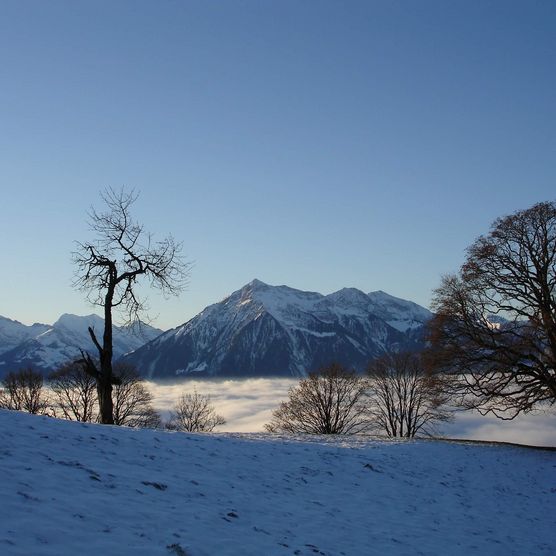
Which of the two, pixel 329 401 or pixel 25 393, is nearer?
pixel 329 401

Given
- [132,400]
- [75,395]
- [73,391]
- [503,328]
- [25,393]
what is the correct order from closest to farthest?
[503,328] → [25,393] → [73,391] → [132,400] → [75,395]

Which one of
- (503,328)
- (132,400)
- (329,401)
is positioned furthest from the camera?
(132,400)

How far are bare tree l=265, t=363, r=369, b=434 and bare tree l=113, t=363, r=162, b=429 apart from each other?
60.7 ft

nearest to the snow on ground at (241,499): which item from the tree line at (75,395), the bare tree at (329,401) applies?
the bare tree at (329,401)

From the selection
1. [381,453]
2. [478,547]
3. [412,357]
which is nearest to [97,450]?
[478,547]

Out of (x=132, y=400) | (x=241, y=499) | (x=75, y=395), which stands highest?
(x=241, y=499)

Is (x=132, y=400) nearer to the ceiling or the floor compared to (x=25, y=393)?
nearer to the floor

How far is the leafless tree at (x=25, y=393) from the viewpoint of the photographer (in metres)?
56.8

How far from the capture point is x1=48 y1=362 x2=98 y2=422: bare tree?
184 ft

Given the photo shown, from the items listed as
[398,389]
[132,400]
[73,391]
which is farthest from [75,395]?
[398,389]

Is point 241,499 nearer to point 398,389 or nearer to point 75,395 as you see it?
point 398,389

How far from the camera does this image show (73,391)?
2282 inches

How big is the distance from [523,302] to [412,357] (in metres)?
24.7

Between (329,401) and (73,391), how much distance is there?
31019 mm
